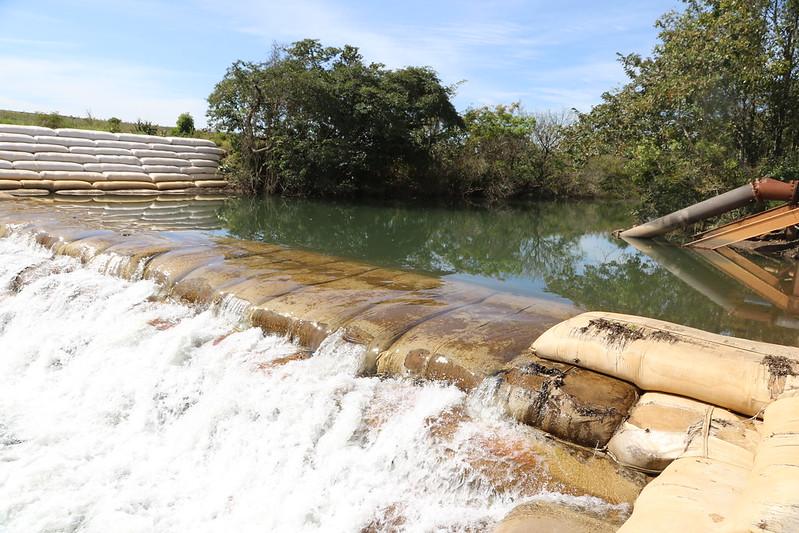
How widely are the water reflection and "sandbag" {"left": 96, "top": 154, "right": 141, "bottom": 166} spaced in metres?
1.71

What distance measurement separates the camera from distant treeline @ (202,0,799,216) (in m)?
11.9

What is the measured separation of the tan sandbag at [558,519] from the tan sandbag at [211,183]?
19466mm

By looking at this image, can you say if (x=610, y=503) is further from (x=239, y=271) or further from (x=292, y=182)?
(x=292, y=182)

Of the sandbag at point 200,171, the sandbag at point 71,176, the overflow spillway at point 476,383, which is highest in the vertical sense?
the sandbag at point 200,171

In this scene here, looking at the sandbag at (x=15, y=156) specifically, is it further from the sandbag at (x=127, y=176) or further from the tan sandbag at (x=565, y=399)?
the tan sandbag at (x=565, y=399)

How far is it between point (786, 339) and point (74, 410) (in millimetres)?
6831

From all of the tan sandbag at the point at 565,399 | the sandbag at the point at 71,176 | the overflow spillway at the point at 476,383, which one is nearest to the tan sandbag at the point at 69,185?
the sandbag at the point at 71,176

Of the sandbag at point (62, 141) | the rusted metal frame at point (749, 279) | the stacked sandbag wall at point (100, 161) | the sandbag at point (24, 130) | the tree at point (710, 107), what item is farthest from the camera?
the sandbag at point (62, 141)

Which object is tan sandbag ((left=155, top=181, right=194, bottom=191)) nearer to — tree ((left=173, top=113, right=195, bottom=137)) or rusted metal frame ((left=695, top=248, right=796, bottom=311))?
tree ((left=173, top=113, right=195, bottom=137))

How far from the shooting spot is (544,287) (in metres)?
7.95

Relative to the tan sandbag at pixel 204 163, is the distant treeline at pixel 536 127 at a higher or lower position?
higher

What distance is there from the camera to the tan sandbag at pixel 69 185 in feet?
51.4

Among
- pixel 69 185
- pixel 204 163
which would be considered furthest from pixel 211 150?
pixel 69 185

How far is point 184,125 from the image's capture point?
24.4 m
